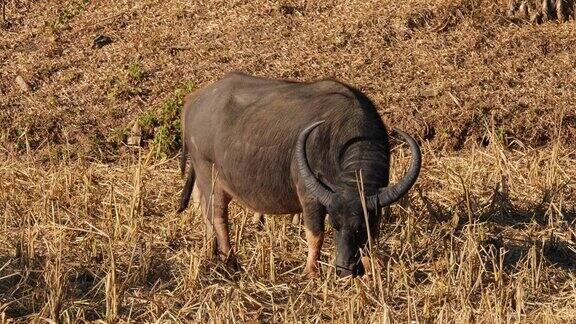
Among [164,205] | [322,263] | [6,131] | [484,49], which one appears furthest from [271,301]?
[484,49]

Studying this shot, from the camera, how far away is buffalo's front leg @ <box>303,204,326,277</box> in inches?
301

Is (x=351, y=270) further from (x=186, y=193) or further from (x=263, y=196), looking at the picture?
(x=186, y=193)

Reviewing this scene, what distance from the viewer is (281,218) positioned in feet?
29.1

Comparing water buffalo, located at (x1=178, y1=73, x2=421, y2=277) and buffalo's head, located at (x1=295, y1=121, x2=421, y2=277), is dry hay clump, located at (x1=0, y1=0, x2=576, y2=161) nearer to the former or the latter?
water buffalo, located at (x1=178, y1=73, x2=421, y2=277)

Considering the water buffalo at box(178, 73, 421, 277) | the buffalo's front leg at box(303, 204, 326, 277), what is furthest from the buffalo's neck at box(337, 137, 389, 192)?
the buffalo's front leg at box(303, 204, 326, 277)

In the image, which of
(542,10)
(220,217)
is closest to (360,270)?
(220,217)

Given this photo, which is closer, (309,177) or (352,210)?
(352,210)

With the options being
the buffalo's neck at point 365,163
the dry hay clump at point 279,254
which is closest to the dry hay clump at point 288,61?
the dry hay clump at point 279,254

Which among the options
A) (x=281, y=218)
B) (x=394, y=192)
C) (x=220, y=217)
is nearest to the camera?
(x=394, y=192)

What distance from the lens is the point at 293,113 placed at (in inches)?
320

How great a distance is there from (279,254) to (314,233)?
532mm

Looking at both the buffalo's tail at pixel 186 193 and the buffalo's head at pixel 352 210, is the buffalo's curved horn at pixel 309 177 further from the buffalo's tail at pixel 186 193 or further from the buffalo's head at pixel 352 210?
the buffalo's tail at pixel 186 193

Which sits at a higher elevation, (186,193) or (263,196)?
(263,196)

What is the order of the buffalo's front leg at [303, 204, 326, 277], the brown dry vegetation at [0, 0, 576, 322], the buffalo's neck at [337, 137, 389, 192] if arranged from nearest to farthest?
1. the brown dry vegetation at [0, 0, 576, 322]
2. the buffalo's neck at [337, 137, 389, 192]
3. the buffalo's front leg at [303, 204, 326, 277]
